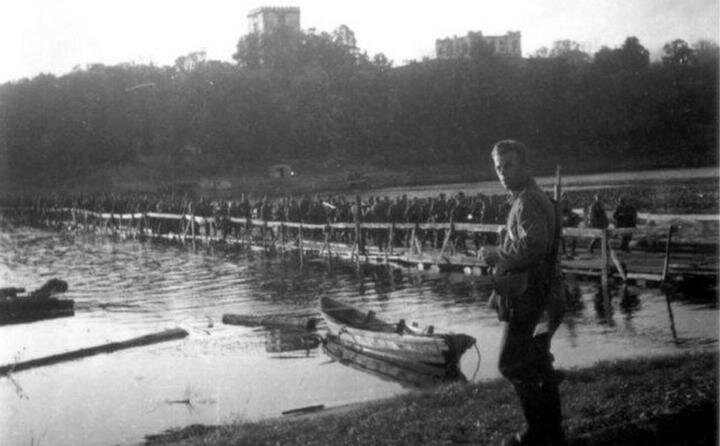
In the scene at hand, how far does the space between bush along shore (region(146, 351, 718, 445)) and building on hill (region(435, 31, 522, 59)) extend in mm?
102171

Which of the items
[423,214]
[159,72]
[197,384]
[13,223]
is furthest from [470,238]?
[159,72]

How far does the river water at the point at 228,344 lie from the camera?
14633mm

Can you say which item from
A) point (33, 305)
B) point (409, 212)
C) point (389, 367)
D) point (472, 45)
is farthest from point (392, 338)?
point (472, 45)

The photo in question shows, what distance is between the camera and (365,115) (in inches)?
4215

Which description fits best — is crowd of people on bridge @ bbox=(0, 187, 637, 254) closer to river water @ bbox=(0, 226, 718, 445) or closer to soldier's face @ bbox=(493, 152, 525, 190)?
river water @ bbox=(0, 226, 718, 445)

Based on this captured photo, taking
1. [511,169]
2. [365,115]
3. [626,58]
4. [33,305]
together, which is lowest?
[33,305]

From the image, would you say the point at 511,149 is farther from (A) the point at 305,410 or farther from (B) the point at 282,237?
(B) the point at 282,237

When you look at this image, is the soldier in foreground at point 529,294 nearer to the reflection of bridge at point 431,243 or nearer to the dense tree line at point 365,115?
the reflection of bridge at point 431,243

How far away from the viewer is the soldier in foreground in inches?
229

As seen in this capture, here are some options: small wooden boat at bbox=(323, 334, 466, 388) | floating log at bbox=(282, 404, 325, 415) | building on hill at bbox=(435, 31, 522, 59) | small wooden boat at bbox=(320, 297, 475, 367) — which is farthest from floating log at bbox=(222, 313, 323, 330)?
building on hill at bbox=(435, 31, 522, 59)

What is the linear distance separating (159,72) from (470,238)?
83.2 meters

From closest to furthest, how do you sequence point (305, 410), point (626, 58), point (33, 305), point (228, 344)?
1. point (305, 410)
2. point (228, 344)
3. point (33, 305)
4. point (626, 58)

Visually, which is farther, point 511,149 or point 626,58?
point 626,58

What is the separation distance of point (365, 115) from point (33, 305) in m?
85.3
